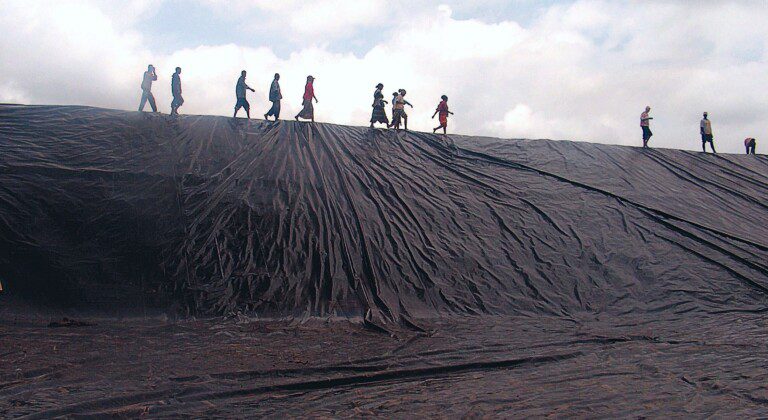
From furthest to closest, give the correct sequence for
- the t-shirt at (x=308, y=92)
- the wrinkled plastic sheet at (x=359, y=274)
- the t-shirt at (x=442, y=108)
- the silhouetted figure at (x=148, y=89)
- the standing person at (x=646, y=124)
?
the standing person at (x=646, y=124), the t-shirt at (x=442, y=108), the t-shirt at (x=308, y=92), the silhouetted figure at (x=148, y=89), the wrinkled plastic sheet at (x=359, y=274)

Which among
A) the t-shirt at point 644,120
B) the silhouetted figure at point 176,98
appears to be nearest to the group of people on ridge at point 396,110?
the silhouetted figure at point 176,98

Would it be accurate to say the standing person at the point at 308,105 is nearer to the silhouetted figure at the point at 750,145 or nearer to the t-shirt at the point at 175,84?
the t-shirt at the point at 175,84

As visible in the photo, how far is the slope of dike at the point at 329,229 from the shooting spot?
23.1 ft

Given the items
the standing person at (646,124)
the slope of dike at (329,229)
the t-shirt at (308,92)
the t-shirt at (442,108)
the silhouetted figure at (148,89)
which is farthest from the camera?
the standing person at (646,124)

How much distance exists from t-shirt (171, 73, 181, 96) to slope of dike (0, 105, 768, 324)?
542 millimetres

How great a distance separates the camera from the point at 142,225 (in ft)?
24.4

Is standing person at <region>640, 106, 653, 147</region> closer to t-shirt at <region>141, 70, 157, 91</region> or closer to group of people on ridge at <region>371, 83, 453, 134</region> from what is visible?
group of people on ridge at <region>371, 83, 453, 134</region>

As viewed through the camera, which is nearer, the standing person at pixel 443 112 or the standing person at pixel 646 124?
the standing person at pixel 443 112

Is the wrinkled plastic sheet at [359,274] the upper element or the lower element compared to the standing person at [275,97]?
lower

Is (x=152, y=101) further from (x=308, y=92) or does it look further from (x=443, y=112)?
(x=443, y=112)

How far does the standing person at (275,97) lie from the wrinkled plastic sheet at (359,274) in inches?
15.7

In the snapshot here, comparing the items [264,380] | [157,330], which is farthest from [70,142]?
[264,380]

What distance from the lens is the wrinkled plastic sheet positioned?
4.39 meters

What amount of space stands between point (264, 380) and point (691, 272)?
272 inches
